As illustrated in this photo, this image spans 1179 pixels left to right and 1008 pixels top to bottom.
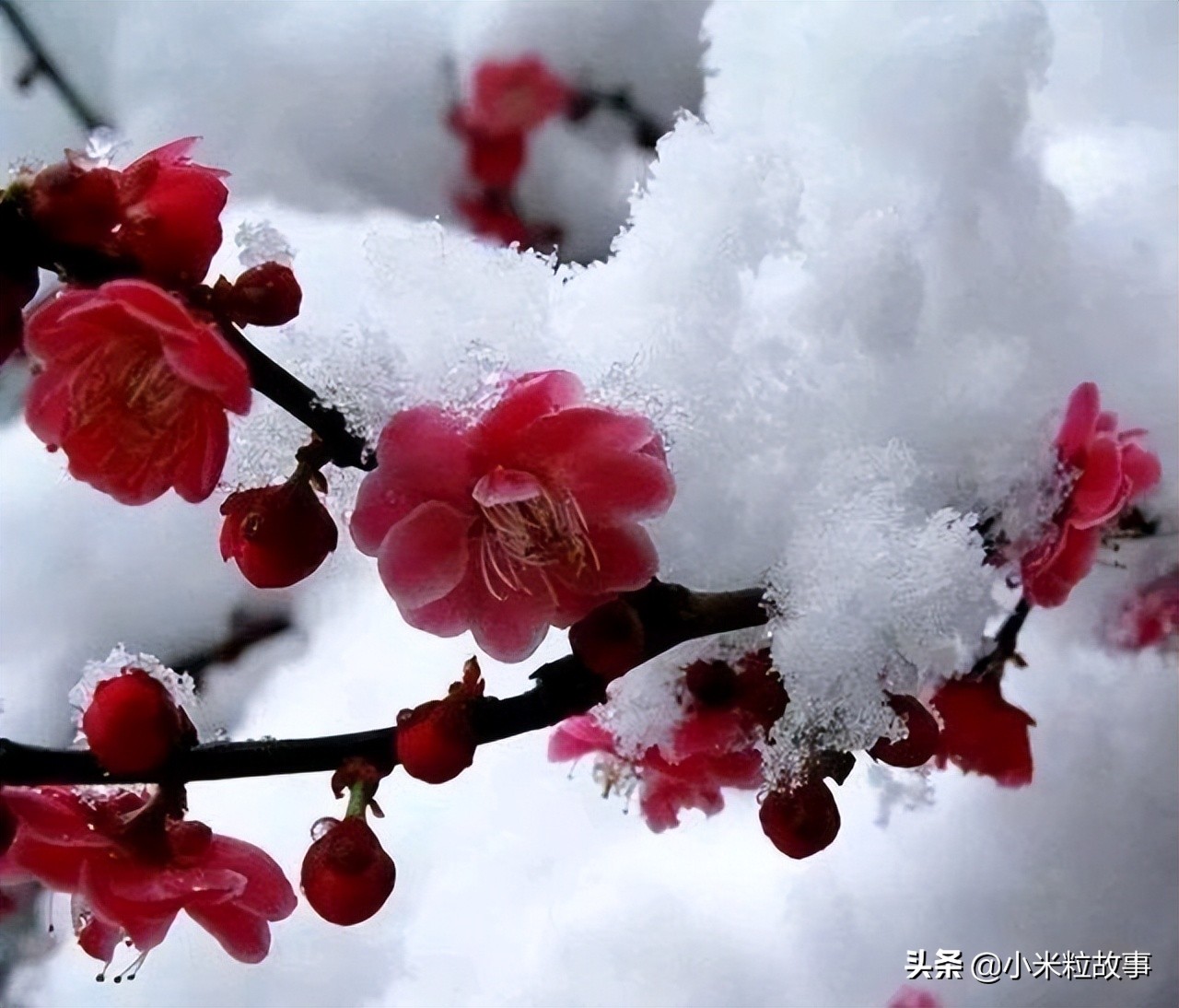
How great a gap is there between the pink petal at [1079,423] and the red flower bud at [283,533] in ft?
0.82

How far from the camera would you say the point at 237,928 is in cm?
39

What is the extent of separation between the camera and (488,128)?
2.26 ft

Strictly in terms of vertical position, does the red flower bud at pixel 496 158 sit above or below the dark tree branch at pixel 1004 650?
above

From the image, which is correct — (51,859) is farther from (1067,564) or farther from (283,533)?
(1067,564)

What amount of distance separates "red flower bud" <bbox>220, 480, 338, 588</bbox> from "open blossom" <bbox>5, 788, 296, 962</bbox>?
9cm

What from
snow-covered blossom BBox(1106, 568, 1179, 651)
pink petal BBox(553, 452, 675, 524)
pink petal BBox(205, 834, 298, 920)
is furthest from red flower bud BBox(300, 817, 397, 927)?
snow-covered blossom BBox(1106, 568, 1179, 651)

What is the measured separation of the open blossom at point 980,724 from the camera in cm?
50

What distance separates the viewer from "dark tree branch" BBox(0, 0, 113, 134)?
65cm

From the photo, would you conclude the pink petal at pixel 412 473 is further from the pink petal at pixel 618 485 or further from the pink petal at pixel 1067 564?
the pink petal at pixel 1067 564

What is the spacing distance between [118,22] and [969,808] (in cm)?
57

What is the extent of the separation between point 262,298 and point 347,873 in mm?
163

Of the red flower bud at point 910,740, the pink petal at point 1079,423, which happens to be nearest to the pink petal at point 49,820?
the red flower bud at point 910,740

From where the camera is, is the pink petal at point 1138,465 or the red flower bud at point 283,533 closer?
the red flower bud at point 283,533

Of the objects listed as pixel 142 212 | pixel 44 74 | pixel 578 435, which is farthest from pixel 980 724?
pixel 44 74
